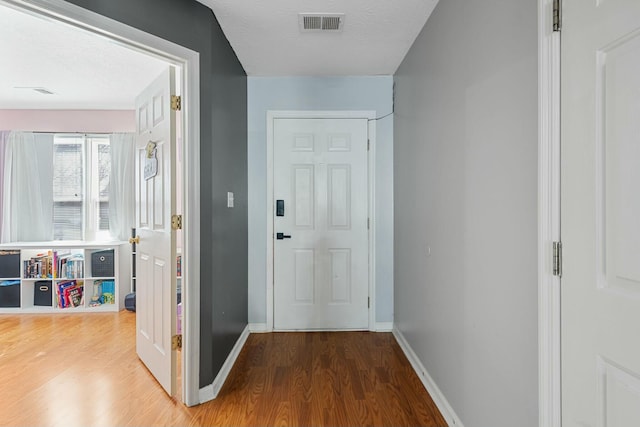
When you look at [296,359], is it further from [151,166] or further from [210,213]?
[151,166]

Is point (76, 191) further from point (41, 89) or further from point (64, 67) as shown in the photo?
point (64, 67)

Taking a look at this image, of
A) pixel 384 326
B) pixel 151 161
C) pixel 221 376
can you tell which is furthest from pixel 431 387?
pixel 151 161

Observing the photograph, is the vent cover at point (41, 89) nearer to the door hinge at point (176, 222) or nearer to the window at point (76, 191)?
the window at point (76, 191)

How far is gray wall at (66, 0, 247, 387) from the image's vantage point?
1.87m

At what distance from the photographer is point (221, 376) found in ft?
7.68

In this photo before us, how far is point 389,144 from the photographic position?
3.32 metres

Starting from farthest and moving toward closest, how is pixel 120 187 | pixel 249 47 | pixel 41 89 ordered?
pixel 120 187 < pixel 41 89 < pixel 249 47

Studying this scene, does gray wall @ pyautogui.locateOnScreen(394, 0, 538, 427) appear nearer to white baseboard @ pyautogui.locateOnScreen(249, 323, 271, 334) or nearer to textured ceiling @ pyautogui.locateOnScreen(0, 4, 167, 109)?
white baseboard @ pyautogui.locateOnScreen(249, 323, 271, 334)

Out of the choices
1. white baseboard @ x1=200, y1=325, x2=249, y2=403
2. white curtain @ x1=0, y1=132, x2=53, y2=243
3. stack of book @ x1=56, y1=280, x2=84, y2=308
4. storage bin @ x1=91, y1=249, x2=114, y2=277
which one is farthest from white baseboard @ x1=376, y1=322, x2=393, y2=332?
white curtain @ x1=0, y1=132, x2=53, y2=243

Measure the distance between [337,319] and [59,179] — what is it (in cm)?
379

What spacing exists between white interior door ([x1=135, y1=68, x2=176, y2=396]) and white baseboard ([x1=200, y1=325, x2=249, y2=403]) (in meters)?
0.22
